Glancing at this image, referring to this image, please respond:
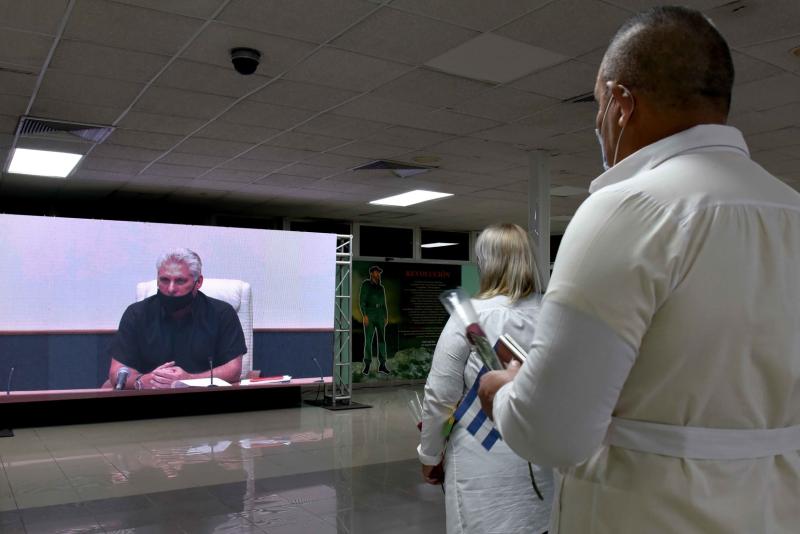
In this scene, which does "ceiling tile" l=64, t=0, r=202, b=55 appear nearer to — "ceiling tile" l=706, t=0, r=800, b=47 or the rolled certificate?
"ceiling tile" l=706, t=0, r=800, b=47

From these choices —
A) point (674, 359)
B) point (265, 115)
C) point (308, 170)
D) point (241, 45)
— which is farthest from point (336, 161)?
point (674, 359)

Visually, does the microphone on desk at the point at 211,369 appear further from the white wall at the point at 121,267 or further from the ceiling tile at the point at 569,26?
the ceiling tile at the point at 569,26

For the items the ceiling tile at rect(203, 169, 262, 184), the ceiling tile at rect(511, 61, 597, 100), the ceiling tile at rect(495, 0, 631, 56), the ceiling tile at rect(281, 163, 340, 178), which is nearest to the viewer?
the ceiling tile at rect(495, 0, 631, 56)

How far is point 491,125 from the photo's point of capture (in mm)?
5793

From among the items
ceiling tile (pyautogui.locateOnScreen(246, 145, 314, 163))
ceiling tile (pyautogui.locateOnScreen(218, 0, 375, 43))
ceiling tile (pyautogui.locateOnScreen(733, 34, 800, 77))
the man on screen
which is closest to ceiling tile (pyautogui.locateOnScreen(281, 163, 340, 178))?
ceiling tile (pyautogui.locateOnScreen(246, 145, 314, 163))

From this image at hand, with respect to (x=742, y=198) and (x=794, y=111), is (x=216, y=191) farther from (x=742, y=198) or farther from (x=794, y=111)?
(x=742, y=198)

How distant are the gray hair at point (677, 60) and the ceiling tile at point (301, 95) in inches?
162

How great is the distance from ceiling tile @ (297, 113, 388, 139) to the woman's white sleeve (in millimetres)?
3737

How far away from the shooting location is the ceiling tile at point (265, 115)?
17.5 ft

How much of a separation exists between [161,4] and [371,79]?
1.55m

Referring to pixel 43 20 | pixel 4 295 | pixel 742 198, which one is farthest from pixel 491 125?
pixel 4 295

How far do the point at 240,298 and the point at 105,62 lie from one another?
5.00m

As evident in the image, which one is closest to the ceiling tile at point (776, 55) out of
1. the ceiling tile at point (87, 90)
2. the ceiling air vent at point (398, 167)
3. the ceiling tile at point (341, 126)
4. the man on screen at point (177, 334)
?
the ceiling tile at point (341, 126)

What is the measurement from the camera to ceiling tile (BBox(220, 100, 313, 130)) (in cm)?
533
